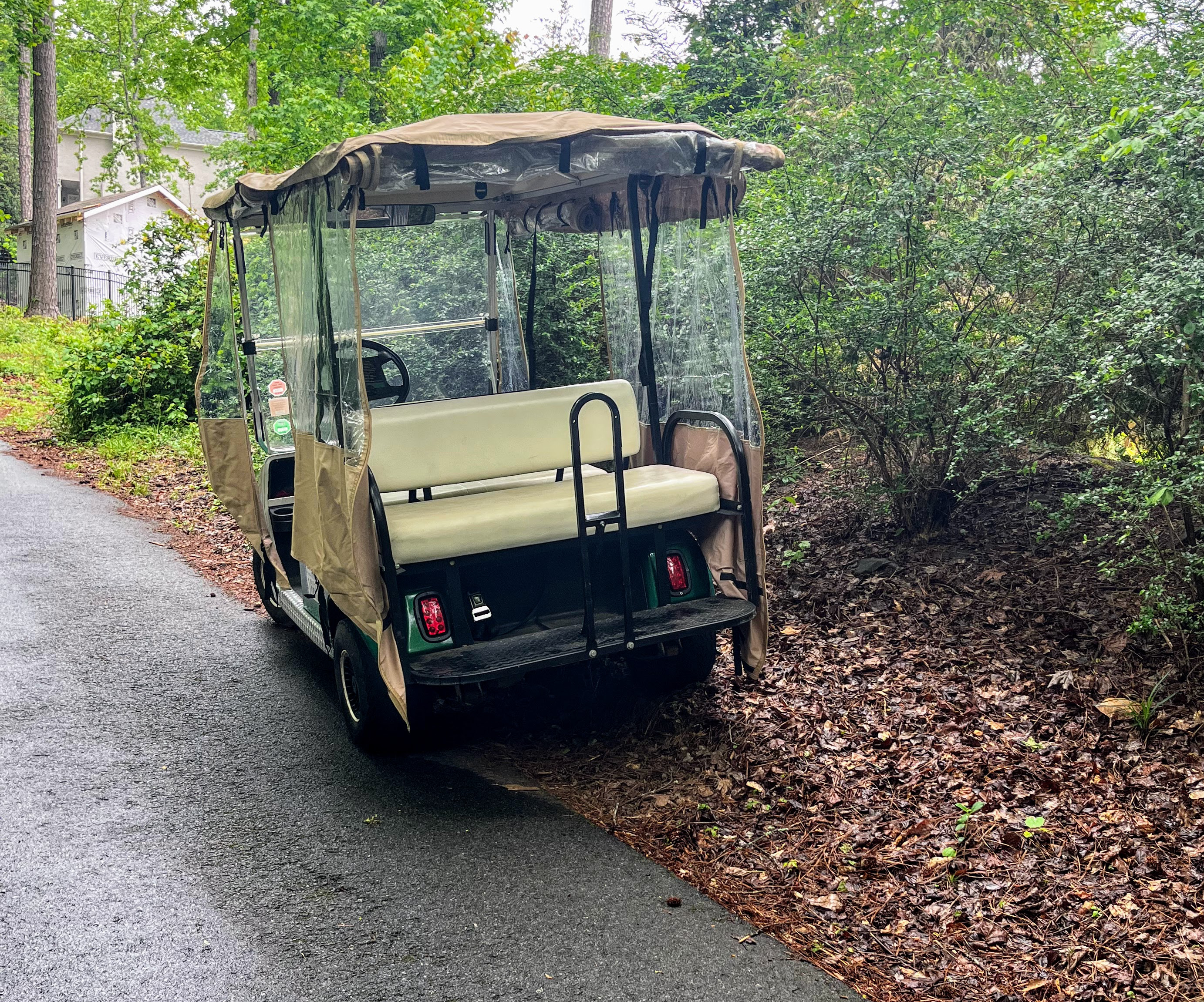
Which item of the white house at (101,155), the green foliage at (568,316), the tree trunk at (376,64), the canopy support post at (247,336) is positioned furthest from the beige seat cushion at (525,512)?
the white house at (101,155)

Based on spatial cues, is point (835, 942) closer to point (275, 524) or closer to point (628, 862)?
point (628, 862)

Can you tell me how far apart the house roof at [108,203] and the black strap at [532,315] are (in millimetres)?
31728

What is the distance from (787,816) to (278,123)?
498 inches

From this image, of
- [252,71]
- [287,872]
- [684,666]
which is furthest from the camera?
[252,71]

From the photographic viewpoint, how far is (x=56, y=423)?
1491cm

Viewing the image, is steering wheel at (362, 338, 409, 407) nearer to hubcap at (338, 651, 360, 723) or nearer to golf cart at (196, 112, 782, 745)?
golf cart at (196, 112, 782, 745)

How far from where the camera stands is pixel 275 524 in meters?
6.05

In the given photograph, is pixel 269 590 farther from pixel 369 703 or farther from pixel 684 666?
pixel 684 666

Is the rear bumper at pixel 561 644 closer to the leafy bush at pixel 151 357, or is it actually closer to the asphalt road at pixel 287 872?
the asphalt road at pixel 287 872

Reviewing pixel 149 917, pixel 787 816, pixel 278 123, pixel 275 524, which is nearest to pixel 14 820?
pixel 149 917

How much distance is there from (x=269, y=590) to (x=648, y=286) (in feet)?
9.93

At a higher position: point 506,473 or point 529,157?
point 529,157

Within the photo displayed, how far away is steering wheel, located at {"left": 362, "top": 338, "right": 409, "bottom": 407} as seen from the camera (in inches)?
241

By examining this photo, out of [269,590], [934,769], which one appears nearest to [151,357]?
[269,590]
